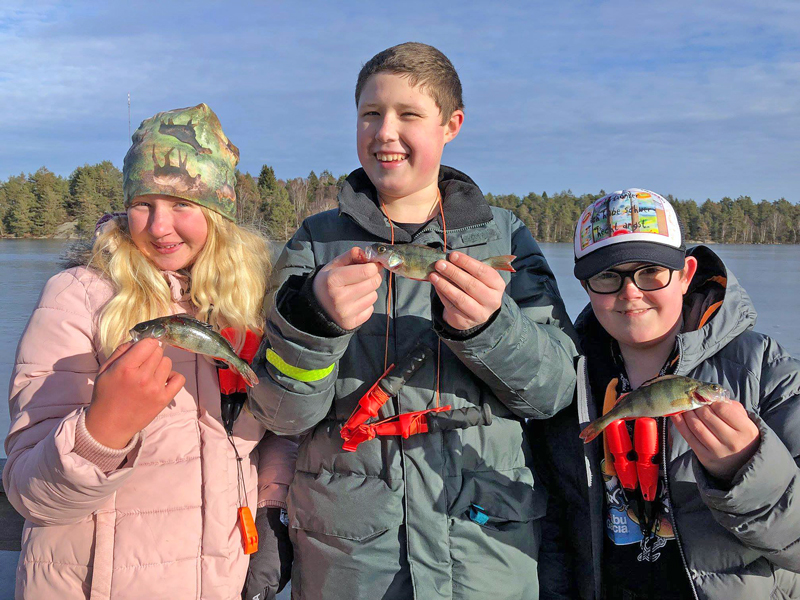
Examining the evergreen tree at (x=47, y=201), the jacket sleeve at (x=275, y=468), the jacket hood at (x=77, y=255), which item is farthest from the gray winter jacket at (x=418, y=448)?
the evergreen tree at (x=47, y=201)

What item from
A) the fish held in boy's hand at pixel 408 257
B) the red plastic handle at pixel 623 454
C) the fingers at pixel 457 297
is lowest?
the red plastic handle at pixel 623 454

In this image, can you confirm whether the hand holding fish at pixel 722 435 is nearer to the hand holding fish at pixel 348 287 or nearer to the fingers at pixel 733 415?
the fingers at pixel 733 415

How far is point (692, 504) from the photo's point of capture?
232cm

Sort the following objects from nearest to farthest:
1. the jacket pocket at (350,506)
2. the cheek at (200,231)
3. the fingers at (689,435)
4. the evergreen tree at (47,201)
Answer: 1. the fingers at (689,435)
2. the jacket pocket at (350,506)
3. the cheek at (200,231)
4. the evergreen tree at (47,201)

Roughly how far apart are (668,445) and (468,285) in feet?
3.73

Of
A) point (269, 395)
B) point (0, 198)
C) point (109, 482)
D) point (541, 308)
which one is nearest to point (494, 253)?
point (541, 308)

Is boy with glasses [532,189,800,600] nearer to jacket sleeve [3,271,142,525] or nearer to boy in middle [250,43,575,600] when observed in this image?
boy in middle [250,43,575,600]

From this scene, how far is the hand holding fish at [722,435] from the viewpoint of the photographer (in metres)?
2.06

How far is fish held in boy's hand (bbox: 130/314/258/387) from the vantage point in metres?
2.23

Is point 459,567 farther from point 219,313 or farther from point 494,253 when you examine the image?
point 219,313

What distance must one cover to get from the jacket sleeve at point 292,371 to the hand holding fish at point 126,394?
38cm

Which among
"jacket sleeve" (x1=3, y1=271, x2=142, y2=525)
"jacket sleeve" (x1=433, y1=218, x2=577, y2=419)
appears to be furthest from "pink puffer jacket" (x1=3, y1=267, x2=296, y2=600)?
"jacket sleeve" (x1=433, y1=218, x2=577, y2=419)

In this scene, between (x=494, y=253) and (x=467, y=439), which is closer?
(x=467, y=439)

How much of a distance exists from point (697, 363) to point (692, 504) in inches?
21.9
